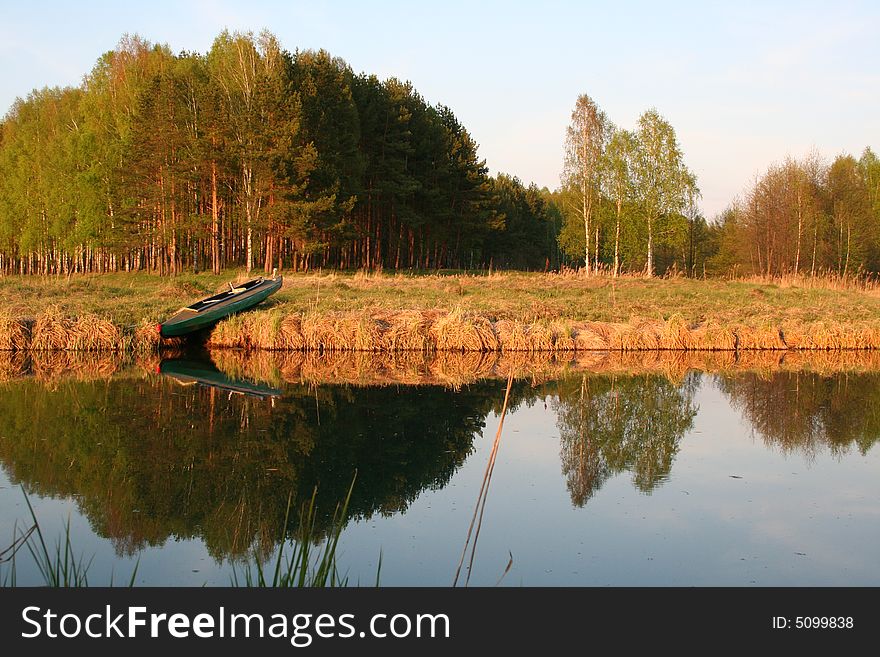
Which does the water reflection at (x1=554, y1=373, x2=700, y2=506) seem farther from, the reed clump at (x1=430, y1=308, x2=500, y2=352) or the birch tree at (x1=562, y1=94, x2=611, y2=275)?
the birch tree at (x1=562, y1=94, x2=611, y2=275)

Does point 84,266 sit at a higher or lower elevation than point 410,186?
lower

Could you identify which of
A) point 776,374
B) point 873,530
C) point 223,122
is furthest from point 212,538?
point 223,122

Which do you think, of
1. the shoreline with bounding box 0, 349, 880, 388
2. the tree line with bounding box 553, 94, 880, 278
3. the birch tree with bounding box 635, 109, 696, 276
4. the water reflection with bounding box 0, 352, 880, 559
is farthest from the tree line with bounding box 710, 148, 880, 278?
the water reflection with bounding box 0, 352, 880, 559

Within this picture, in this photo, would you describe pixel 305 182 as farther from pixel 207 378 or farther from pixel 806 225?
pixel 806 225

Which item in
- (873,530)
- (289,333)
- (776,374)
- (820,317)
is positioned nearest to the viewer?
(873,530)

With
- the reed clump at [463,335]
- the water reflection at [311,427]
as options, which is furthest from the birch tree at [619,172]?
the water reflection at [311,427]

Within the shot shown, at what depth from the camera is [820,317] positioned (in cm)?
1809

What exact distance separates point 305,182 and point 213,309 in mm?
12113

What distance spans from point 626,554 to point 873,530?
1978 mm

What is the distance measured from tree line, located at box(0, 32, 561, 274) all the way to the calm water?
701 inches

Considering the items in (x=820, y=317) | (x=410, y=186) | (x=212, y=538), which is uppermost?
(x=410, y=186)

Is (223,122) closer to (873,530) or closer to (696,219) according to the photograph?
(873,530)

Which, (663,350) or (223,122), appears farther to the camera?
(223,122)

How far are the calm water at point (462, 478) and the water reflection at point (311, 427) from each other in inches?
1.5
